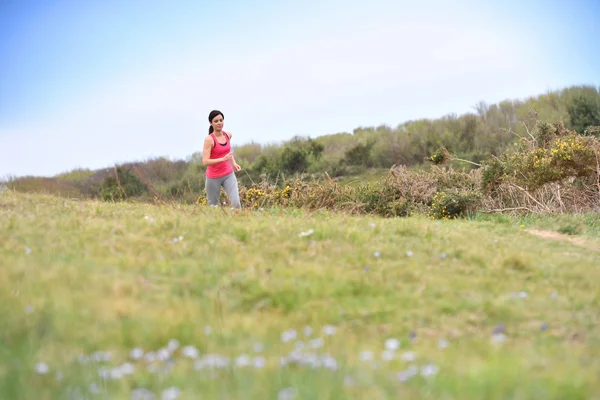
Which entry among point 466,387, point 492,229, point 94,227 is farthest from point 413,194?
point 466,387

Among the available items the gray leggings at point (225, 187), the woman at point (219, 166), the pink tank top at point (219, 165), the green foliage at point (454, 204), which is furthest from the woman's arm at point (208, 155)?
the green foliage at point (454, 204)

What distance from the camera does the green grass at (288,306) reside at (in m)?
2.79

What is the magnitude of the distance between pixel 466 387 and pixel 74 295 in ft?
9.70

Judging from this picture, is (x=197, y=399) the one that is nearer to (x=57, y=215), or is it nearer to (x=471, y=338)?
(x=471, y=338)

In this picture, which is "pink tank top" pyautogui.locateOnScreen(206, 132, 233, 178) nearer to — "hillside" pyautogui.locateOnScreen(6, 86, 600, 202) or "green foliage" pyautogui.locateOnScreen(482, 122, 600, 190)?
"green foliage" pyautogui.locateOnScreen(482, 122, 600, 190)

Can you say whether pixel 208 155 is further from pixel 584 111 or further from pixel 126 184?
pixel 584 111

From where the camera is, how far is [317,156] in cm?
2709

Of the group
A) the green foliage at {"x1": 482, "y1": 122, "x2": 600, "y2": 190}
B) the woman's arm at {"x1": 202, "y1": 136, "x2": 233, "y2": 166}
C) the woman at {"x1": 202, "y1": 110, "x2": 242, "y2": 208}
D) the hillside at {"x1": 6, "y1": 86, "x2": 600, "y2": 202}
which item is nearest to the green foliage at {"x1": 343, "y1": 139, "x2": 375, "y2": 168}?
the hillside at {"x1": 6, "y1": 86, "x2": 600, "y2": 202}

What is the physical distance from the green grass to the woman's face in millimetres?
3151

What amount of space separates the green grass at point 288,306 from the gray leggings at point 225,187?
9.19 feet

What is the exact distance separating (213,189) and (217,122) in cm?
126

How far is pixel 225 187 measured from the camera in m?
10.5

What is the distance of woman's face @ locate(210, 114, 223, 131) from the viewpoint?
34.0 feet

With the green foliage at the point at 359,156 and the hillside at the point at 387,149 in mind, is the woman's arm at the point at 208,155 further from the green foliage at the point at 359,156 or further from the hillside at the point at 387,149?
the green foliage at the point at 359,156
